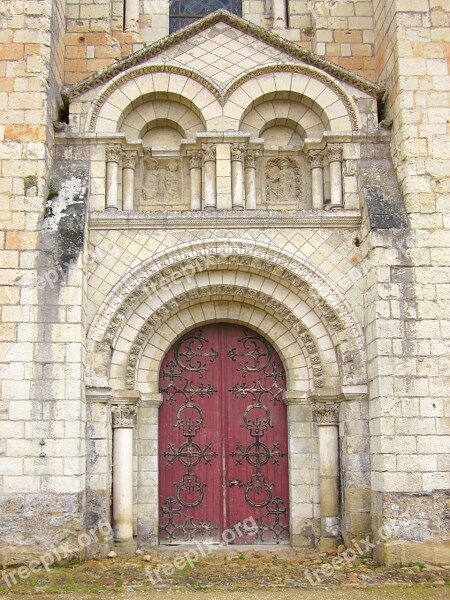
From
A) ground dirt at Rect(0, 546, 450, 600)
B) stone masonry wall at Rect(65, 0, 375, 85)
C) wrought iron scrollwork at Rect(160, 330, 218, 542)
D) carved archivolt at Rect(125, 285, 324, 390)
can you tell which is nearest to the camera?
Answer: ground dirt at Rect(0, 546, 450, 600)

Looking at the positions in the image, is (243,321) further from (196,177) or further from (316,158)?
(316,158)

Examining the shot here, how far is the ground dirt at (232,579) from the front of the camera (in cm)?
744

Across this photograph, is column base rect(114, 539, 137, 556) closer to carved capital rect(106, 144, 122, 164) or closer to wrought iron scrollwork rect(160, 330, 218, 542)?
wrought iron scrollwork rect(160, 330, 218, 542)

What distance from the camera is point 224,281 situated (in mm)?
9758

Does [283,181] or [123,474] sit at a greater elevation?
[283,181]

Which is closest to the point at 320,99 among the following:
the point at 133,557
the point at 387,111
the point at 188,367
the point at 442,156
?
the point at 387,111

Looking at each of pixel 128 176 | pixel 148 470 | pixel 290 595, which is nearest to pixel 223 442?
pixel 148 470

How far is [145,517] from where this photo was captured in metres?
9.45

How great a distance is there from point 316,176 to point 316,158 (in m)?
0.24

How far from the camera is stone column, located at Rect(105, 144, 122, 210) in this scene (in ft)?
31.7

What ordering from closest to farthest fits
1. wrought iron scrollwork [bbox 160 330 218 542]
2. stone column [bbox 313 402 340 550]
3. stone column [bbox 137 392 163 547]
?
stone column [bbox 313 402 340 550]
stone column [bbox 137 392 163 547]
wrought iron scrollwork [bbox 160 330 218 542]

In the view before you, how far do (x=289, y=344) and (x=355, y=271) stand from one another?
1251mm

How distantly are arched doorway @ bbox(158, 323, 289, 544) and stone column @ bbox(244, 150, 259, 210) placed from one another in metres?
1.71

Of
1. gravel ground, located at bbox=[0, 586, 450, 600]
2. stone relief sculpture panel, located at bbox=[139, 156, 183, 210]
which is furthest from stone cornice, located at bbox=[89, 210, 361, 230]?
gravel ground, located at bbox=[0, 586, 450, 600]
